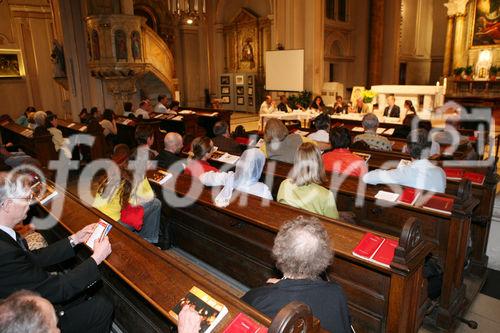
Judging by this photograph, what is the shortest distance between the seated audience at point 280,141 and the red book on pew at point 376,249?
243cm

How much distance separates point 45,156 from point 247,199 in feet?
18.6

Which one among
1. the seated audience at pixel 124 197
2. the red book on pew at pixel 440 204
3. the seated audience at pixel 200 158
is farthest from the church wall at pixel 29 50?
the red book on pew at pixel 440 204

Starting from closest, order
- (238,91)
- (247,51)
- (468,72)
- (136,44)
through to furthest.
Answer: (136,44)
(468,72)
(247,51)
(238,91)

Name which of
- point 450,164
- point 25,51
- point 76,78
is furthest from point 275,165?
point 25,51

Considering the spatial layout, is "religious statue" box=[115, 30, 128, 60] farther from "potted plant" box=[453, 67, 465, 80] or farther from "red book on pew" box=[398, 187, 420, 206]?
"potted plant" box=[453, 67, 465, 80]

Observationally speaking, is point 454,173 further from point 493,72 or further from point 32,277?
point 493,72

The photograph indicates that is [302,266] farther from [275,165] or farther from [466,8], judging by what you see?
[466,8]

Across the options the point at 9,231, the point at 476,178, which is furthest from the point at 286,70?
the point at 9,231

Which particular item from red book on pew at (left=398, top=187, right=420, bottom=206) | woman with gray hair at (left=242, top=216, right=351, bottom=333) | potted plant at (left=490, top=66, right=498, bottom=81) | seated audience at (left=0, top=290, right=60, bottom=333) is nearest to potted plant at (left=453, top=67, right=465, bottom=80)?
potted plant at (left=490, top=66, right=498, bottom=81)

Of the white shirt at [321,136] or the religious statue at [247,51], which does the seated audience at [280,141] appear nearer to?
the white shirt at [321,136]

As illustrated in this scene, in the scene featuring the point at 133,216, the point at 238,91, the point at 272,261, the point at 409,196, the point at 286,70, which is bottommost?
the point at 272,261

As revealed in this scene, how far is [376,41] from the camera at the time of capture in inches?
634

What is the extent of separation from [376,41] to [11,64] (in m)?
15.6

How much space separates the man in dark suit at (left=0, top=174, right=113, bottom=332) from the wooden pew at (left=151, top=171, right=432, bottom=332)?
1.22 meters
